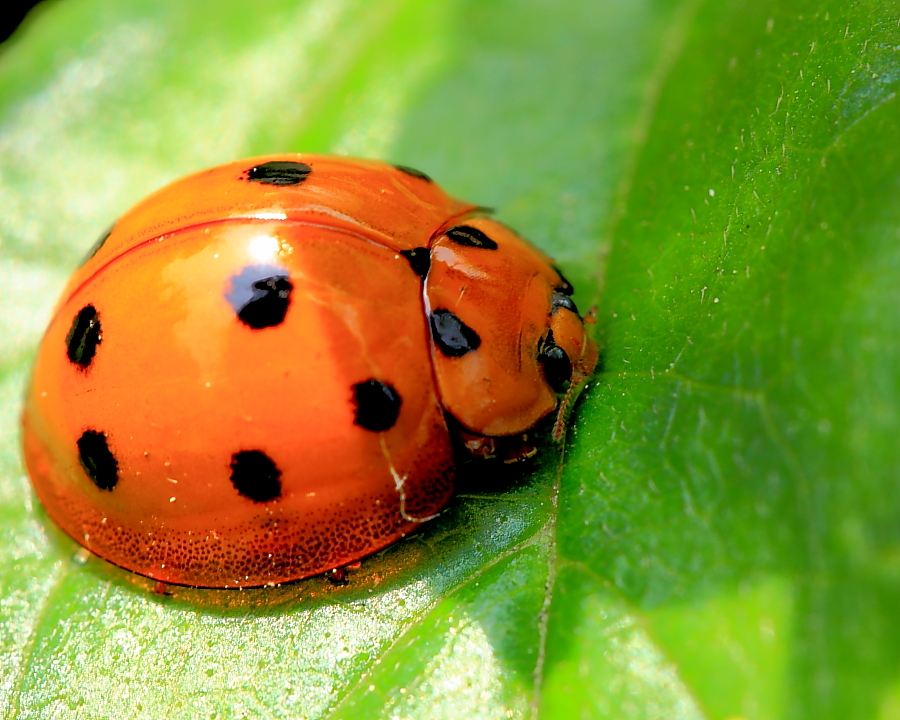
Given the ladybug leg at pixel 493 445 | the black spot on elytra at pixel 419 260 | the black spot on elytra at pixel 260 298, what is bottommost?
the ladybug leg at pixel 493 445

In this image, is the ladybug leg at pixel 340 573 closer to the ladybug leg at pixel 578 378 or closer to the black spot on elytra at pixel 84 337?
the ladybug leg at pixel 578 378

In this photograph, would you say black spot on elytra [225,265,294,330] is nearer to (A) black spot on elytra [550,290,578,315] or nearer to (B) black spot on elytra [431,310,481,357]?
(B) black spot on elytra [431,310,481,357]

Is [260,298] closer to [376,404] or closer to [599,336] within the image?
[376,404]

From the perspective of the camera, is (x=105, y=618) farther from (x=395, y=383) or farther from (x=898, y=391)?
(x=898, y=391)

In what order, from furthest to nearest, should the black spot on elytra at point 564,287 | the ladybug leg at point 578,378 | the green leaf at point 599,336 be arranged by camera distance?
the black spot on elytra at point 564,287, the ladybug leg at point 578,378, the green leaf at point 599,336

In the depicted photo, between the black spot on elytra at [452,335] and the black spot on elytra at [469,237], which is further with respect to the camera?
the black spot on elytra at [469,237]

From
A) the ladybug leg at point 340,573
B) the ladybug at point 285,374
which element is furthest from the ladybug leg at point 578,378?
the ladybug leg at point 340,573

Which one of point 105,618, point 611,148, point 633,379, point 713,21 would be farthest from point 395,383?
point 713,21
